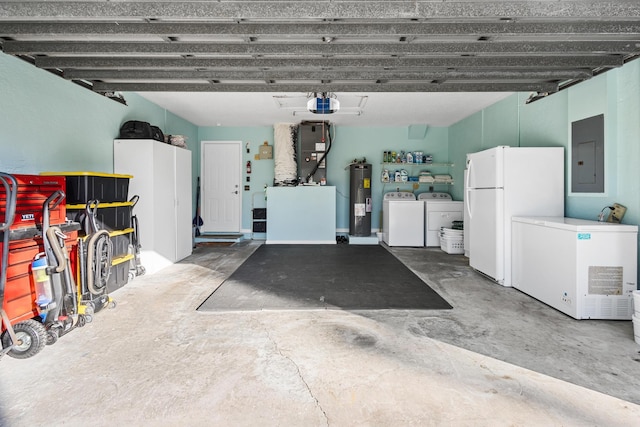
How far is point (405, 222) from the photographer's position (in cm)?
650

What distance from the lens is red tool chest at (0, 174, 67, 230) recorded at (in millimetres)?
2135

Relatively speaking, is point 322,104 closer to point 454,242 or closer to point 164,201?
point 164,201

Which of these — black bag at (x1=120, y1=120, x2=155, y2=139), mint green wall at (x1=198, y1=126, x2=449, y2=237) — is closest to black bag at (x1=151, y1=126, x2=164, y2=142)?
black bag at (x1=120, y1=120, x2=155, y2=139)

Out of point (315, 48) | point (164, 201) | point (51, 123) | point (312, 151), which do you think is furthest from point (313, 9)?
point (312, 151)

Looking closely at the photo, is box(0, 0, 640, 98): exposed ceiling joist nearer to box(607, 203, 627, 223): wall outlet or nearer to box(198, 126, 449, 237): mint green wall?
box(607, 203, 627, 223): wall outlet

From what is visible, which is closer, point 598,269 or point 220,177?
point 598,269

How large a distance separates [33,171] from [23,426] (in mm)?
2460

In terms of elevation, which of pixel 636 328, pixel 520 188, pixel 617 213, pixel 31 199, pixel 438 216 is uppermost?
pixel 520 188

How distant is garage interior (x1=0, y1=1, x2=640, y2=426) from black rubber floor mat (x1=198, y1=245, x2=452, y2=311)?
0.20 meters

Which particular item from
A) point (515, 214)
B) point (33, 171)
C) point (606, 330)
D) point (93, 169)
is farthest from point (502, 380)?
point (93, 169)

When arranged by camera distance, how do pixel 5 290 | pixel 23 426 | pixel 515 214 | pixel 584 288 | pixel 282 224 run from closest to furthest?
1. pixel 23 426
2. pixel 5 290
3. pixel 584 288
4. pixel 515 214
5. pixel 282 224

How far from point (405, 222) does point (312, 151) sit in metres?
2.44

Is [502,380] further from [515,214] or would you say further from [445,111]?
[445,111]

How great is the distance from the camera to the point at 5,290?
2.00 meters
